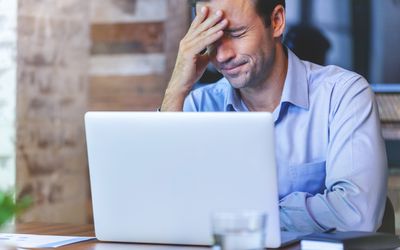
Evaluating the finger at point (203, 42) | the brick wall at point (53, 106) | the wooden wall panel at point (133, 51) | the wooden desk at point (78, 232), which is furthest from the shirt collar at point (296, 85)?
the brick wall at point (53, 106)

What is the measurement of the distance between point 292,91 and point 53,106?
1580 millimetres

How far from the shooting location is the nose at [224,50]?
2189 mm

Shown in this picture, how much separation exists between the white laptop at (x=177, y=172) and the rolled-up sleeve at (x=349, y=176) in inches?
12.6

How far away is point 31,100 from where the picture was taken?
3383mm

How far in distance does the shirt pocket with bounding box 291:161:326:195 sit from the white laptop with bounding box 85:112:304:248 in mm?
576

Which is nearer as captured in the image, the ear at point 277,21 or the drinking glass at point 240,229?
the drinking glass at point 240,229

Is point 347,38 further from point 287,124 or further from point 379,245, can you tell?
point 379,245

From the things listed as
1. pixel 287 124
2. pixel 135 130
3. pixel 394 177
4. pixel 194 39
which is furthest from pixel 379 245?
pixel 394 177

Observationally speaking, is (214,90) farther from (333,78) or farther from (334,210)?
(334,210)

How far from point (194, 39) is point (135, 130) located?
2.74 feet

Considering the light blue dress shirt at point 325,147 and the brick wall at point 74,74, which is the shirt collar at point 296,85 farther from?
the brick wall at point 74,74

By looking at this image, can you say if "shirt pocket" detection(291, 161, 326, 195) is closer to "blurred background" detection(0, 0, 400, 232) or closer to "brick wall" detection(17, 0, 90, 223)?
"blurred background" detection(0, 0, 400, 232)

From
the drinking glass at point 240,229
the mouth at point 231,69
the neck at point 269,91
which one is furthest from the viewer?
the neck at point 269,91

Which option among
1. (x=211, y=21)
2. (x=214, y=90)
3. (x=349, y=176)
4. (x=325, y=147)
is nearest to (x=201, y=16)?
(x=211, y=21)
